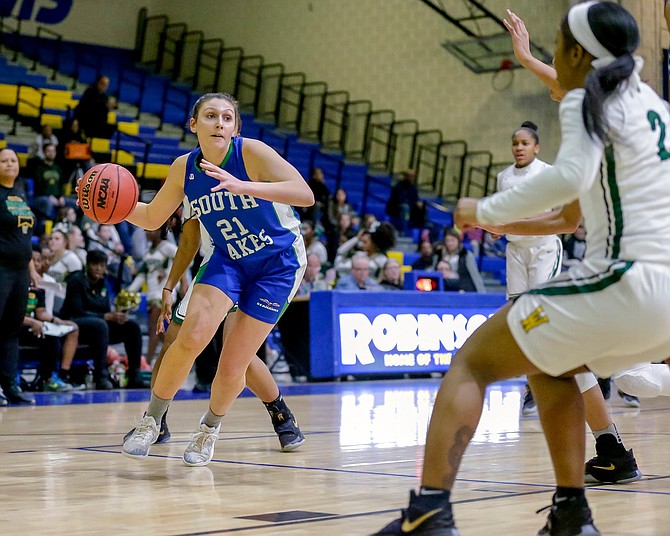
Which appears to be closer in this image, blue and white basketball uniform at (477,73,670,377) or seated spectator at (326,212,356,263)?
blue and white basketball uniform at (477,73,670,377)

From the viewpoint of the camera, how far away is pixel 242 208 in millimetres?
4836

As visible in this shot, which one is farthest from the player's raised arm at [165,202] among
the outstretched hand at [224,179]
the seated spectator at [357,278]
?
the seated spectator at [357,278]

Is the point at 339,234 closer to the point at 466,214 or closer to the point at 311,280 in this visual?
the point at 311,280

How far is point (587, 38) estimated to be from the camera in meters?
2.80

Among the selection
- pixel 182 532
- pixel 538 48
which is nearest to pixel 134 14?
pixel 538 48

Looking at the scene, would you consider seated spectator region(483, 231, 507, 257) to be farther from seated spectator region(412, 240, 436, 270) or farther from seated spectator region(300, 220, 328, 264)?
seated spectator region(300, 220, 328, 264)

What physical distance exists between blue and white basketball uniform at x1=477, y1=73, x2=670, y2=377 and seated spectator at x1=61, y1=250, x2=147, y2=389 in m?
7.72

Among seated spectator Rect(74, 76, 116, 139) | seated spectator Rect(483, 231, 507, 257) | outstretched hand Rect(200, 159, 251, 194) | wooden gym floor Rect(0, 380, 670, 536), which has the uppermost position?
seated spectator Rect(74, 76, 116, 139)

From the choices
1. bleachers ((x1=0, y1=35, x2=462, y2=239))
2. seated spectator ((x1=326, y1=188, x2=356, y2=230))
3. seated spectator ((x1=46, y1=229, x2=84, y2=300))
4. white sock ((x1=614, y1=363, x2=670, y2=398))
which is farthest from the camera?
bleachers ((x1=0, y1=35, x2=462, y2=239))

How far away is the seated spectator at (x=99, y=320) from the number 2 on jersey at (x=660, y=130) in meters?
7.87

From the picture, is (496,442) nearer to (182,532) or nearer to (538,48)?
(182,532)

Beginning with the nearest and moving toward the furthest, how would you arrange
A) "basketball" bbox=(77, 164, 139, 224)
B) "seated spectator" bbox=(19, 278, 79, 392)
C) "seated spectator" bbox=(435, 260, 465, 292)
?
"basketball" bbox=(77, 164, 139, 224), "seated spectator" bbox=(19, 278, 79, 392), "seated spectator" bbox=(435, 260, 465, 292)

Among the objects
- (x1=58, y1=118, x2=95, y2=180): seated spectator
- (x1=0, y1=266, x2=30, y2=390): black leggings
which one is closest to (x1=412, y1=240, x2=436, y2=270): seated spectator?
(x1=58, y1=118, x2=95, y2=180): seated spectator

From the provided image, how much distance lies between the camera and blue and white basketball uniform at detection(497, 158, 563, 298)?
7478 millimetres
